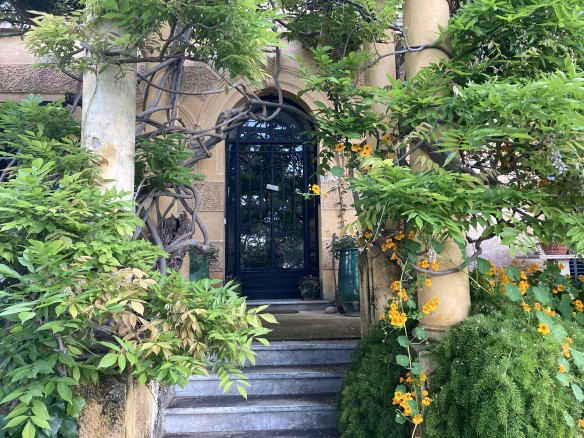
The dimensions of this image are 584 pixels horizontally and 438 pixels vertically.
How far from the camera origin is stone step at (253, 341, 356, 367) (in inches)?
142

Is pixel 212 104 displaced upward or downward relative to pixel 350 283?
upward

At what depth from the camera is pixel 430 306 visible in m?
2.33

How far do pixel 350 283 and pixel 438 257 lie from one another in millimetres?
2994

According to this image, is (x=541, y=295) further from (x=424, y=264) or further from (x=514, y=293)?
(x=424, y=264)

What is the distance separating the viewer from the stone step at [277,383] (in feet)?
10.8

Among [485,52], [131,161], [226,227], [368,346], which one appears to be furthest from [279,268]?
[485,52]

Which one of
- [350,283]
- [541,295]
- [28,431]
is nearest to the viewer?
[28,431]

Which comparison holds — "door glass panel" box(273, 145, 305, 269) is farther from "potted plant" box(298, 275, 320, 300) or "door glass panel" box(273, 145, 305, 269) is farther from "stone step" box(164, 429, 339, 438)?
"stone step" box(164, 429, 339, 438)

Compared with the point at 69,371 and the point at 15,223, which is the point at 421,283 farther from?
the point at 15,223

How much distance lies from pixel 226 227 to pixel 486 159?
421 cm

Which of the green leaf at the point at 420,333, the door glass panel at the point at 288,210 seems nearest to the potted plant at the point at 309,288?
Answer: the door glass panel at the point at 288,210

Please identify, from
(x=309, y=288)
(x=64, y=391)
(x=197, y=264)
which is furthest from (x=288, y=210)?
(x=64, y=391)

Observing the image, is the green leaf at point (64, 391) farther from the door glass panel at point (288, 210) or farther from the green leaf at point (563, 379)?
the door glass panel at point (288, 210)

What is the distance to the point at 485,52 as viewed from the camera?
243 centimetres
